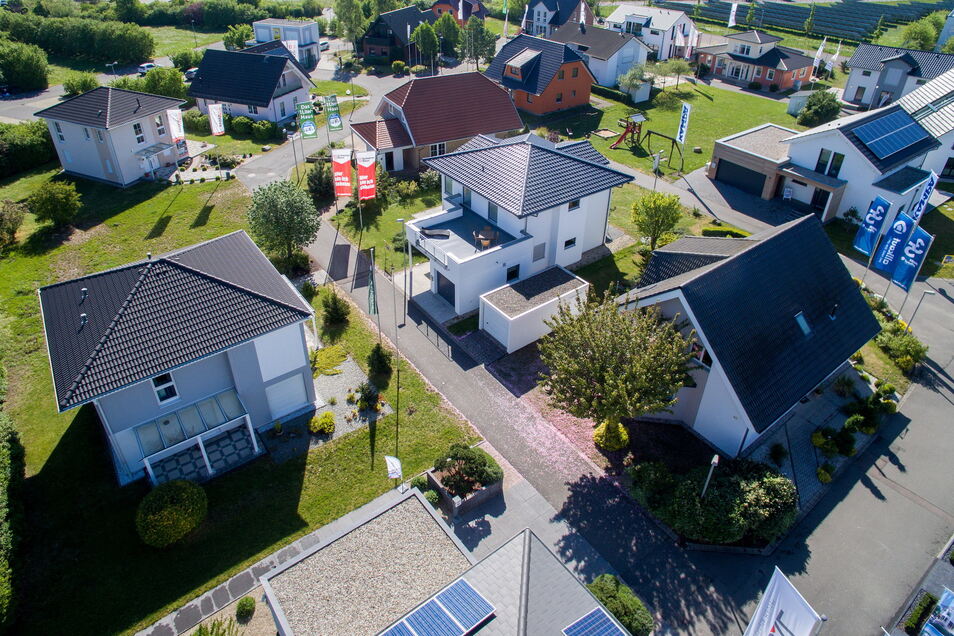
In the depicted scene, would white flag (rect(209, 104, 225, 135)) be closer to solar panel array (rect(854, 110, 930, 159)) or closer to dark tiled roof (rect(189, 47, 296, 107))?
dark tiled roof (rect(189, 47, 296, 107))

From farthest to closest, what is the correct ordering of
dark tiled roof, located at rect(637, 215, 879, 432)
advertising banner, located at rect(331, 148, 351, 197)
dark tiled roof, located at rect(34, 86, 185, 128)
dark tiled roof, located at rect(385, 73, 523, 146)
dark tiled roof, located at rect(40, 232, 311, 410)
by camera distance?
1. dark tiled roof, located at rect(385, 73, 523, 146)
2. dark tiled roof, located at rect(34, 86, 185, 128)
3. advertising banner, located at rect(331, 148, 351, 197)
4. dark tiled roof, located at rect(637, 215, 879, 432)
5. dark tiled roof, located at rect(40, 232, 311, 410)

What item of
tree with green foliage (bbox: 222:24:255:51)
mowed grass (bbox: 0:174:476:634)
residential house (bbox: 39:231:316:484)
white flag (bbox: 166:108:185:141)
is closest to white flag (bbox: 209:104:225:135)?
white flag (bbox: 166:108:185:141)

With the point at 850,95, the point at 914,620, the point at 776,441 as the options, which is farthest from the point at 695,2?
the point at 914,620

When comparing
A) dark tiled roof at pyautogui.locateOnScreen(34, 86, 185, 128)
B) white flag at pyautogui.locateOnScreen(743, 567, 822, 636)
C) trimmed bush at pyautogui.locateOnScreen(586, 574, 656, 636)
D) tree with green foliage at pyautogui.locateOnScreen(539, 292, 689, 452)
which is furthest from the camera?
dark tiled roof at pyautogui.locateOnScreen(34, 86, 185, 128)

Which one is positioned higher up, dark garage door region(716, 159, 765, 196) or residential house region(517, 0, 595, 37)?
residential house region(517, 0, 595, 37)

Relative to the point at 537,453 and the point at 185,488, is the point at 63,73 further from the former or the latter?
the point at 537,453

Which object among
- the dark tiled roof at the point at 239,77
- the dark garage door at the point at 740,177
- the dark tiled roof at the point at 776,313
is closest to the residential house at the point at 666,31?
the dark garage door at the point at 740,177

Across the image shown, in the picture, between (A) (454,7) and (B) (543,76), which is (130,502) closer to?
(B) (543,76)
